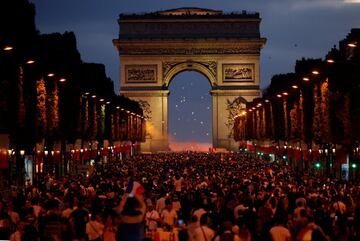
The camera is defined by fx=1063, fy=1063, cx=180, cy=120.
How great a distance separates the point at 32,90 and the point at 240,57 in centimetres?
9102

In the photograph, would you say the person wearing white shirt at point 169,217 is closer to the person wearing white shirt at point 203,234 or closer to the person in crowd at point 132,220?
the person wearing white shirt at point 203,234

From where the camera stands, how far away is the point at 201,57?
441 ft

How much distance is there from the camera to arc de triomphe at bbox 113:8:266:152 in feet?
435

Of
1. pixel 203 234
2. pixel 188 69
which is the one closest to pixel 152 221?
pixel 203 234

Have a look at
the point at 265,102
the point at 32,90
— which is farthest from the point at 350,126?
the point at 265,102

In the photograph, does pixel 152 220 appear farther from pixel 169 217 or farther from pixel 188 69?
pixel 188 69

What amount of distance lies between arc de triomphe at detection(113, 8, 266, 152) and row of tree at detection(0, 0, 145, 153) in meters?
55.0

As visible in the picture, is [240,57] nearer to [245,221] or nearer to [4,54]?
[4,54]

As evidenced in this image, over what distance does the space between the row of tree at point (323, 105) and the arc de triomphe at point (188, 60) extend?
142 feet

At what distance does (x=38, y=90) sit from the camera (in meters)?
45.2

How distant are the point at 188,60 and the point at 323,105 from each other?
276 ft

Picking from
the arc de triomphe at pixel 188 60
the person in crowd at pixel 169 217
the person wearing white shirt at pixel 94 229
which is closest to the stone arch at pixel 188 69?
the arc de triomphe at pixel 188 60

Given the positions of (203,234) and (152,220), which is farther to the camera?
(152,220)

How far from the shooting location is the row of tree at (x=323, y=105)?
1713 inches
